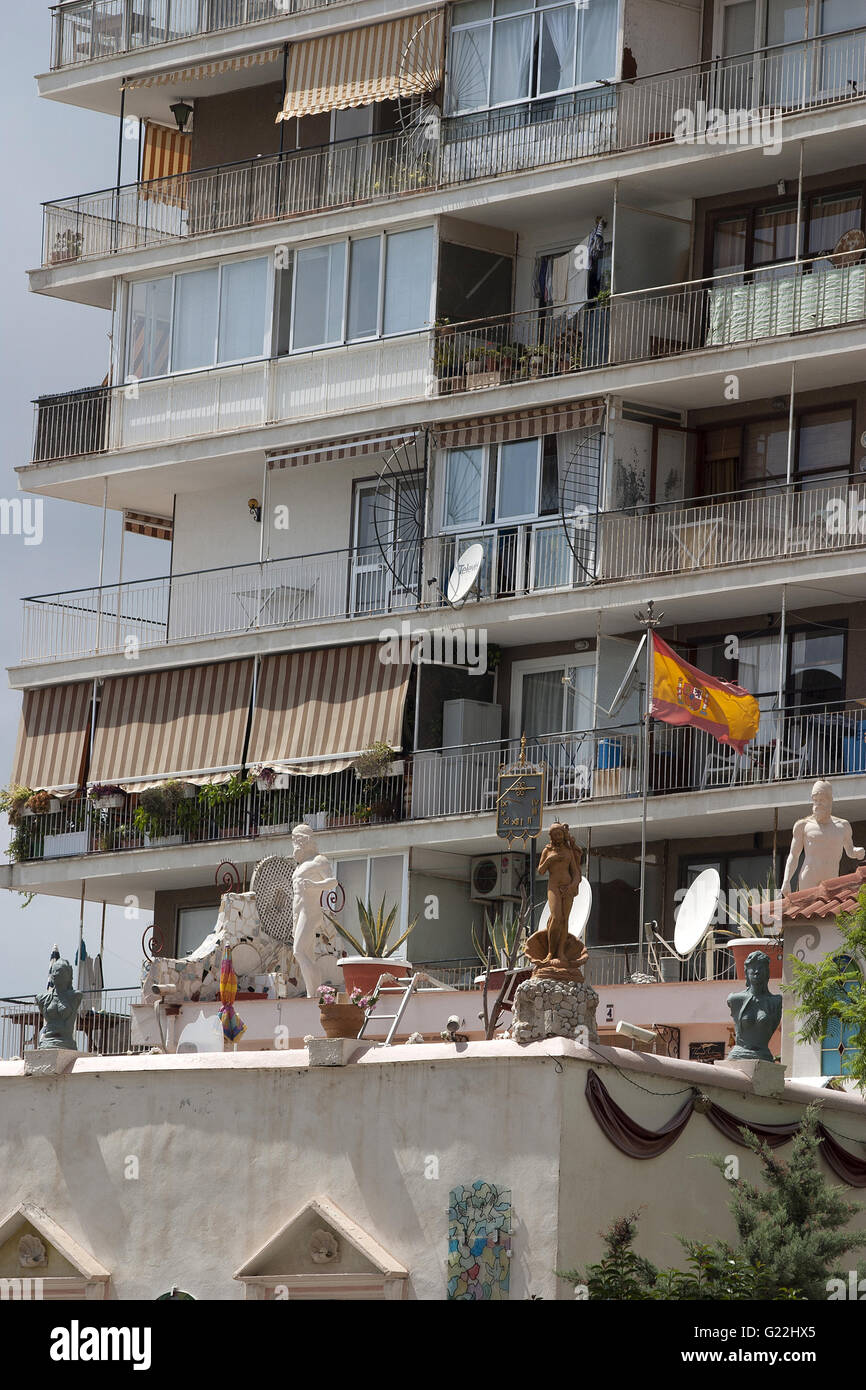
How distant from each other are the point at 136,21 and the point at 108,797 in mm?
13113

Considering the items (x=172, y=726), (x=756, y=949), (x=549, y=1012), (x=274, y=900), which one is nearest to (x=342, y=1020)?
(x=549, y=1012)

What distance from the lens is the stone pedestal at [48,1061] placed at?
105ft

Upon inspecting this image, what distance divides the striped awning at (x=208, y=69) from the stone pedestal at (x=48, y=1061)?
78.6 ft

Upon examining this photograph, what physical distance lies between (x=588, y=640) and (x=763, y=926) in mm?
10216

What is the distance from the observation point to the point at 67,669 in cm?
5253

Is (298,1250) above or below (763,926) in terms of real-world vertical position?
below

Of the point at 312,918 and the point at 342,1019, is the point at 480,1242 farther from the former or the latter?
the point at 312,918

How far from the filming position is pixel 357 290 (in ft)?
164

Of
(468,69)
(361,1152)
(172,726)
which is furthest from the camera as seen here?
(172,726)

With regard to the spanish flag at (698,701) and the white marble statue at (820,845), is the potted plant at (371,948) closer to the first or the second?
the spanish flag at (698,701)

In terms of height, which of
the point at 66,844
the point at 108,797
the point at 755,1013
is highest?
the point at 108,797
